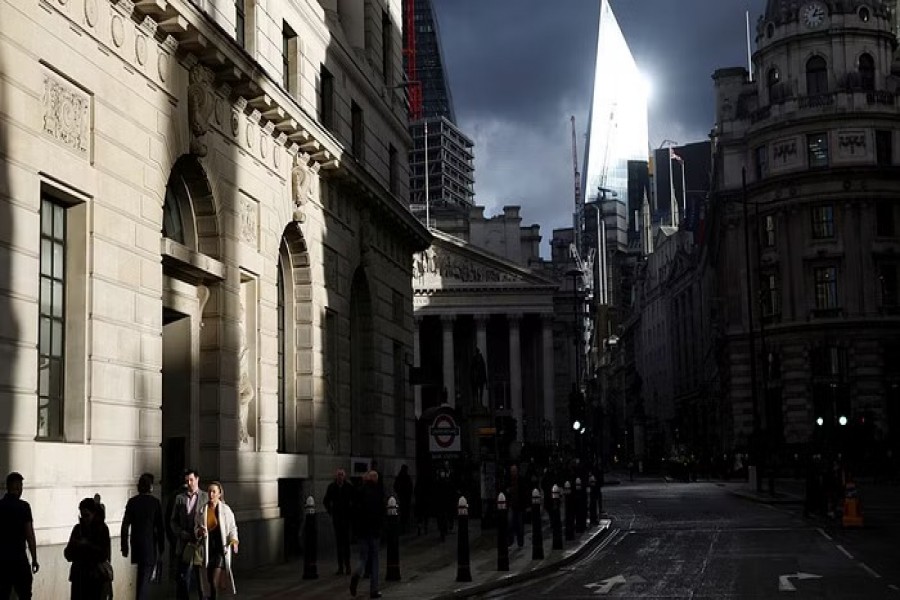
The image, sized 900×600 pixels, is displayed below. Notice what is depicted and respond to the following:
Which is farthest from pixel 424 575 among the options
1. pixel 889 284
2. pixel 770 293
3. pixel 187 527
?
pixel 889 284

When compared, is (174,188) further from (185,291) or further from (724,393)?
(724,393)

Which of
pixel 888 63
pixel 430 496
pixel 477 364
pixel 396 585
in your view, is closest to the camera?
pixel 396 585

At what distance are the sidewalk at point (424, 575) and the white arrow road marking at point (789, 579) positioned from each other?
422cm

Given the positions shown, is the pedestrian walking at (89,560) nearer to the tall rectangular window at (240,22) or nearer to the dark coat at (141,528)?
the dark coat at (141,528)

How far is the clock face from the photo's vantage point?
277 ft

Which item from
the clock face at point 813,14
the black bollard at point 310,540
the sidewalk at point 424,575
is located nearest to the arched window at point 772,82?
the clock face at point 813,14

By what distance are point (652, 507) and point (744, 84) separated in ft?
172

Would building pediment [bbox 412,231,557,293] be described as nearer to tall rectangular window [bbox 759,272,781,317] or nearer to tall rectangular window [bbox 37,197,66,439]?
tall rectangular window [bbox 759,272,781,317]

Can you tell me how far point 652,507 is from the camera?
49.3 meters

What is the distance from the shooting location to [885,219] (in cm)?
8319

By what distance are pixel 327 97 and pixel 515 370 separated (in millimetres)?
90523

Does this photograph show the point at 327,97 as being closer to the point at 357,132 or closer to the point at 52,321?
the point at 357,132

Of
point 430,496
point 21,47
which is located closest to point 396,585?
point 21,47

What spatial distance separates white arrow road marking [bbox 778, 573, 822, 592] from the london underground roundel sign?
25.7 feet
